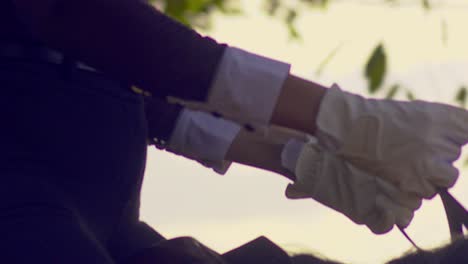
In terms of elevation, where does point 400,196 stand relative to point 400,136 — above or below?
below

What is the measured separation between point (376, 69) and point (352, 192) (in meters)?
1.39

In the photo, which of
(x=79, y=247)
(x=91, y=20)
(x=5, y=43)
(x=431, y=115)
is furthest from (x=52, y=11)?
(x=431, y=115)

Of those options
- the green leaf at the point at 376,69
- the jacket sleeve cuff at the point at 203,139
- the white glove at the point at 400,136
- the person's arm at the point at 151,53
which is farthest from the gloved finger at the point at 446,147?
the green leaf at the point at 376,69

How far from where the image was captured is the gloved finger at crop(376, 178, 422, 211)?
2020 mm

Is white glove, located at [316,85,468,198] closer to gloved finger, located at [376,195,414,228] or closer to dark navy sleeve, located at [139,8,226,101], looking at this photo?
gloved finger, located at [376,195,414,228]

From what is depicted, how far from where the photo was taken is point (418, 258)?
1.77 meters

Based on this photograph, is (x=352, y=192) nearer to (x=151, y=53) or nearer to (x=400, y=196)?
(x=400, y=196)

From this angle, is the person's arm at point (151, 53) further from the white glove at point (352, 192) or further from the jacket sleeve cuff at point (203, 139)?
the jacket sleeve cuff at point (203, 139)

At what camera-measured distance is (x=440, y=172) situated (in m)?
1.92

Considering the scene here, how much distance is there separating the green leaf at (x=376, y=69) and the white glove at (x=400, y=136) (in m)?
1.39

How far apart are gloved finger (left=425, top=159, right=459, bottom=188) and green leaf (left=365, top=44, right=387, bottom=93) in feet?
4.73

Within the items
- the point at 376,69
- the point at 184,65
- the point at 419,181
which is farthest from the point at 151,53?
the point at 376,69

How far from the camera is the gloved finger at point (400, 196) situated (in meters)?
2.02

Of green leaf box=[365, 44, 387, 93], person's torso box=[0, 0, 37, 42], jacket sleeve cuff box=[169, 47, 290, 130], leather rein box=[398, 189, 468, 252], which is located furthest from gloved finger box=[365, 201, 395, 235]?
green leaf box=[365, 44, 387, 93]
